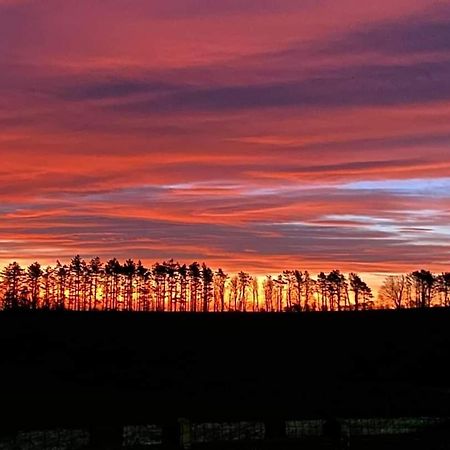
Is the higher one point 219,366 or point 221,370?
point 219,366

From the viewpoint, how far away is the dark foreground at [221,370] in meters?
33.5

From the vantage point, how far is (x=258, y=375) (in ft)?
185

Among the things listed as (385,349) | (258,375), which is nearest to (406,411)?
(258,375)

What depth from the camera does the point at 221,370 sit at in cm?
5838

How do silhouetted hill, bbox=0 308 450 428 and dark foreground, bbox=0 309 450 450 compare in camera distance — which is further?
silhouetted hill, bbox=0 308 450 428

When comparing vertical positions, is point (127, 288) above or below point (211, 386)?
above

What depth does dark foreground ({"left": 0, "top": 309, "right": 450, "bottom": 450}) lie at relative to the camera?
33.5m

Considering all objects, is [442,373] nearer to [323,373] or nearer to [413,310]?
[323,373]

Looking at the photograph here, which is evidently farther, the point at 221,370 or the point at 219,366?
the point at 219,366

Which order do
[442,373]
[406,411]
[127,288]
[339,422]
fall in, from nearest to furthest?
[339,422] < [406,411] < [442,373] < [127,288]

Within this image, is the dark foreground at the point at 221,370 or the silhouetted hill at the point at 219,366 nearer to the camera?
the dark foreground at the point at 221,370

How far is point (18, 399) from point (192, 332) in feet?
119

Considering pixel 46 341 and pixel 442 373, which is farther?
pixel 46 341

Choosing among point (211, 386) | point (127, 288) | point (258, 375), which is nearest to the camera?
point (211, 386)
